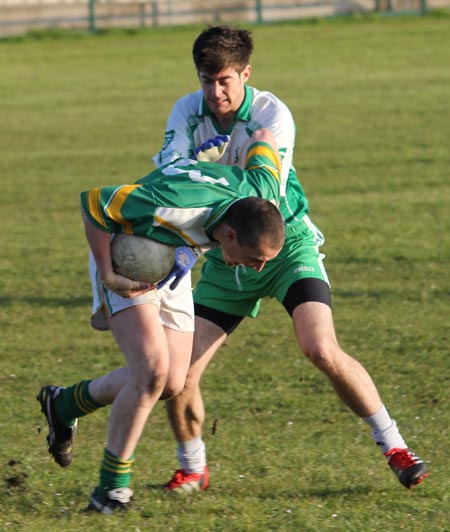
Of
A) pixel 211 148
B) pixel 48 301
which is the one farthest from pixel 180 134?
pixel 48 301

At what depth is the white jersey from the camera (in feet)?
20.7

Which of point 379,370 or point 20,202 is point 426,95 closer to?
point 20,202

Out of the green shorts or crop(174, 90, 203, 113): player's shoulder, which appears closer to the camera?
the green shorts

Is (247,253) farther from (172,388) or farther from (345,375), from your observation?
(345,375)

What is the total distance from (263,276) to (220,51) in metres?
1.22

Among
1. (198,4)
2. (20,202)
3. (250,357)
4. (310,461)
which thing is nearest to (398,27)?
(198,4)

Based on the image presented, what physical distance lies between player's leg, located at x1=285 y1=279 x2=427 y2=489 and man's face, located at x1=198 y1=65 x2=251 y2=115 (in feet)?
3.41

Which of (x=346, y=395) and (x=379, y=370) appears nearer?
(x=346, y=395)

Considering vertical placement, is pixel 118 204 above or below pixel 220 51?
below

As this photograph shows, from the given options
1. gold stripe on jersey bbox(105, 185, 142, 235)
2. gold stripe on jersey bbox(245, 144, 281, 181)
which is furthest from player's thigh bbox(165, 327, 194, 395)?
gold stripe on jersey bbox(245, 144, 281, 181)

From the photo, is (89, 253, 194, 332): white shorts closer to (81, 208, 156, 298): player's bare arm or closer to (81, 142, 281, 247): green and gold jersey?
(81, 208, 156, 298): player's bare arm

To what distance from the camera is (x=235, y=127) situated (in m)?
6.40

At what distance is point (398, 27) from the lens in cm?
3519

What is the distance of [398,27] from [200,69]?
98.7 feet
